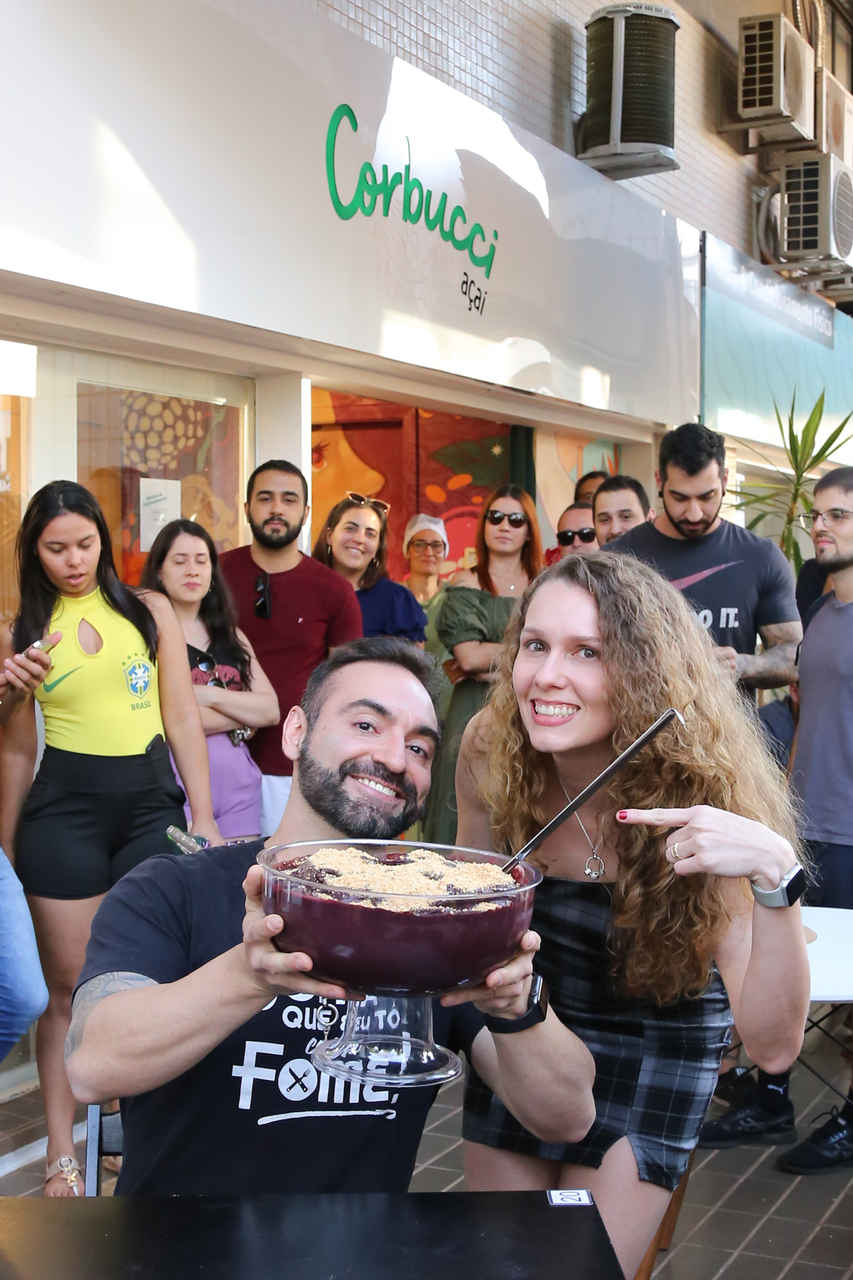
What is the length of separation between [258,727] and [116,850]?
80 centimetres

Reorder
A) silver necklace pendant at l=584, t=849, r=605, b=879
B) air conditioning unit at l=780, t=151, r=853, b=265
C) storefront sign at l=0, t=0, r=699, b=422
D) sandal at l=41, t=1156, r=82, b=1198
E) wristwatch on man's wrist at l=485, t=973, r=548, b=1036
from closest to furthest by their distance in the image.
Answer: wristwatch on man's wrist at l=485, t=973, r=548, b=1036 → silver necklace pendant at l=584, t=849, r=605, b=879 → sandal at l=41, t=1156, r=82, b=1198 → storefront sign at l=0, t=0, r=699, b=422 → air conditioning unit at l=780, t=151, r=853, b=265

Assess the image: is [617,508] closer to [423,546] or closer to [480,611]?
[480,611]

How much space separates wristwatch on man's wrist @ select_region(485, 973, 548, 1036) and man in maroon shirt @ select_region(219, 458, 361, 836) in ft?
9.46

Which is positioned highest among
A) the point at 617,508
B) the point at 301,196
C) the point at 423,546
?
the point at 301,196

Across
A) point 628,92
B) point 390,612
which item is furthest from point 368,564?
point 628,92

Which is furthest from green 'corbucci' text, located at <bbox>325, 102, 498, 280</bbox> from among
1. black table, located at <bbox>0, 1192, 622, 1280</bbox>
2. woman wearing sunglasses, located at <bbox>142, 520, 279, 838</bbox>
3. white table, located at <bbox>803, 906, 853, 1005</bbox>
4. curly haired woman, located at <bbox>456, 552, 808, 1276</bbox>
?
black table, located at <bbox>0, 1192, 622, 1280</bbox>

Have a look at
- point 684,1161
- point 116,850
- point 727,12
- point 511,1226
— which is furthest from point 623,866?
point 727,12

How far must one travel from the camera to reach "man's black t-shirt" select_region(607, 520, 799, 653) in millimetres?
4441

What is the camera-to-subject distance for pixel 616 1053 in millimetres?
2094

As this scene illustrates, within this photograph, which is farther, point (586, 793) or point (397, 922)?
point (586, 793)

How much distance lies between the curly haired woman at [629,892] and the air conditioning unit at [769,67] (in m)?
8.04

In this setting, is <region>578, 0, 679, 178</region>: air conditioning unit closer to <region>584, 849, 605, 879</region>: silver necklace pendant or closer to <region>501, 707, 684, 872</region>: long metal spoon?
<region>584, 849, 605, 879</region>: silver necklace pendant

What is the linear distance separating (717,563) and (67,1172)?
262 cm

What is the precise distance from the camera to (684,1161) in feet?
6.67
